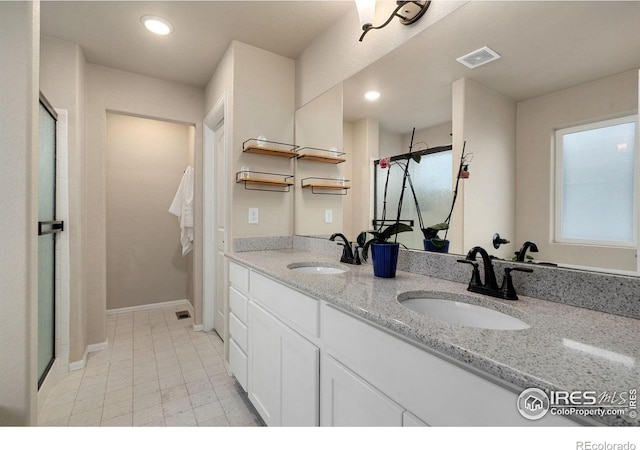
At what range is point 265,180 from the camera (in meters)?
2.18

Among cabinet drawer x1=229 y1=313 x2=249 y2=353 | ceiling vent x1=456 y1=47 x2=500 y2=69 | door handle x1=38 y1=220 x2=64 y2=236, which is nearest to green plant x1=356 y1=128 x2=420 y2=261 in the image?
ceiling vent x1=456 y1=47 x2=500 y2=69

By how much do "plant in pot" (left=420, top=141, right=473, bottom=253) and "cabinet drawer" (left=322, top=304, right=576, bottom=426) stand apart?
1.99ft

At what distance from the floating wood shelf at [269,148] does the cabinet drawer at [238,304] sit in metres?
1.02

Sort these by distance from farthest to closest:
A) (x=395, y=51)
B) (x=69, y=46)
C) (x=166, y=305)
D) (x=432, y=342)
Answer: (x=166, y=305), (x=69, y=46), (x=395, y=51), (x=432, y=342)

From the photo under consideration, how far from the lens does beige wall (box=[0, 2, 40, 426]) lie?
0.96 m

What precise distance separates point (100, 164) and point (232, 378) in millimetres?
2124

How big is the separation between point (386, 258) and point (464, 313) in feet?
1.24

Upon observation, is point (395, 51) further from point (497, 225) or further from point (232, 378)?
point (232, 378)

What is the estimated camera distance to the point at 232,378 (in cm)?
208

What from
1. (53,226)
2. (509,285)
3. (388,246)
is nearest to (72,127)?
(53,226)

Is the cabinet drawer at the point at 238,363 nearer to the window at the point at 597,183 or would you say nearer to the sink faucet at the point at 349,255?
the sink faucet at the point at 349,255

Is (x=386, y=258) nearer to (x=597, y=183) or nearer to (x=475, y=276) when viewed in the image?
(x=475, y=276)

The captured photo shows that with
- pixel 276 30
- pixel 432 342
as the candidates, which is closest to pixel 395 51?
pixel 276 30
